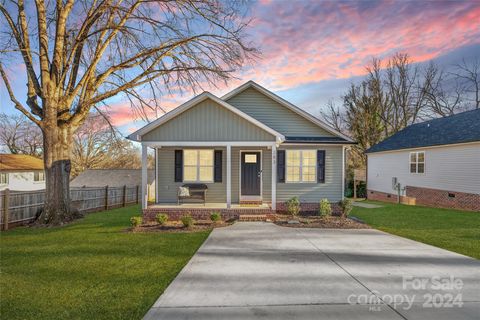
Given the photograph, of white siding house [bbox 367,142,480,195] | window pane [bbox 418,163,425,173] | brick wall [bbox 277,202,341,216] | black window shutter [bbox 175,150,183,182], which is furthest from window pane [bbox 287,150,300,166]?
window pane [bbox 418,163,425,173]

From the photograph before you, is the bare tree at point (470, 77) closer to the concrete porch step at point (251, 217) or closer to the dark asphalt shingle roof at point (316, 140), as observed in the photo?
the dark asphalt shingle roof at point (316, 140)

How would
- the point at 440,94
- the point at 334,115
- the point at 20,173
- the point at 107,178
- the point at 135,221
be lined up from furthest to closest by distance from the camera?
the point at 334,115 < the point at 440,94 < the point at 20,173 < the point at 107,178 < the point at 135,221

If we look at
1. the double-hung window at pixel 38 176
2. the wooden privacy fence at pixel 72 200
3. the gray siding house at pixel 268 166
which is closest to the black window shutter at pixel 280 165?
the gray siding house at pixel 268 166

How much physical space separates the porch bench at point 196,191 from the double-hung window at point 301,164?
12.8 ft

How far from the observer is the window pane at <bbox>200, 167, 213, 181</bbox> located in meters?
12.8

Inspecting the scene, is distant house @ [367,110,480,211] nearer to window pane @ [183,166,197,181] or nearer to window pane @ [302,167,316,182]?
window pane @ [302,167,316,182]

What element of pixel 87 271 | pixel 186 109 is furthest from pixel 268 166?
pixel 87 271

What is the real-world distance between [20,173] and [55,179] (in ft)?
76.7

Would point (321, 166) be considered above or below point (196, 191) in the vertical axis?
above

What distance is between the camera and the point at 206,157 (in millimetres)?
12852

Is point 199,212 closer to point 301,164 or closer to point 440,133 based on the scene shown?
point 301,164

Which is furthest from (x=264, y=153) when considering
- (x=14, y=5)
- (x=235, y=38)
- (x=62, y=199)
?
(x=14, y=5)

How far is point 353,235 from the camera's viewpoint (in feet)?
28.8

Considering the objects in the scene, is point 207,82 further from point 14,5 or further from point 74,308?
point 74,308
